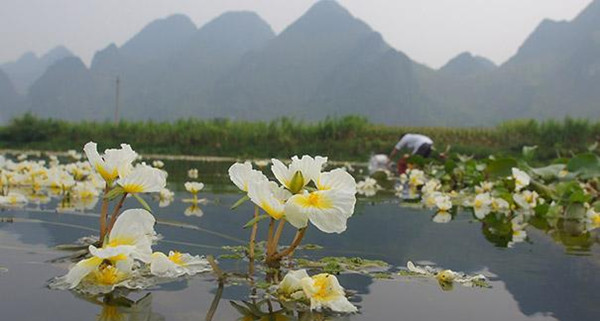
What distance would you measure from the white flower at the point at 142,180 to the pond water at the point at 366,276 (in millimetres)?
186

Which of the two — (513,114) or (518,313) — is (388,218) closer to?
(518,313)

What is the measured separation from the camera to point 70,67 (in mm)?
85812

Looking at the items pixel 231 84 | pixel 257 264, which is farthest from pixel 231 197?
pixel 231 84

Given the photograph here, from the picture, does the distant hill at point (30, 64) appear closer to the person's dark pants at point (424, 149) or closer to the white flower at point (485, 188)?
the person's dark pants at point (424, 149)

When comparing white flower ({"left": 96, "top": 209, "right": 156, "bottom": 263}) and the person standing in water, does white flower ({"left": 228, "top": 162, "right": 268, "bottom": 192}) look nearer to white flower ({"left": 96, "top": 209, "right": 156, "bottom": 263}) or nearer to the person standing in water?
white flower ({"left": 96, "top": 209, "right": 156, "bottom": 263})

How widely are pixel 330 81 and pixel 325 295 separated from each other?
79.6 m

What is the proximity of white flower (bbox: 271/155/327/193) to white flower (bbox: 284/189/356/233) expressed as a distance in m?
0.06

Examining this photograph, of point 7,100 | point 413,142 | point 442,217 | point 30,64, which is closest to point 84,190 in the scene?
point 442,217

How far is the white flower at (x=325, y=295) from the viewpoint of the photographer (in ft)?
3.30

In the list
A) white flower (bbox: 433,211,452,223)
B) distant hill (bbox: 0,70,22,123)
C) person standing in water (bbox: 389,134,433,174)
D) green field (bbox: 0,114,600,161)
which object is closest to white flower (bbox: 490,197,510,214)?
white flower (bbox: 433,211,452,223)

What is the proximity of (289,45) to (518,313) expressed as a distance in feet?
298

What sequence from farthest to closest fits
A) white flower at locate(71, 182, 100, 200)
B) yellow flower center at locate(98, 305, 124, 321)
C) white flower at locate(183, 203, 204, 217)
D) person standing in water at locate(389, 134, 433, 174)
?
person standing in water at locate(389, 134, 433, 174) < white flower at locate(71, 182, 100, 200) < white flower at locate(183, 203, 204, 217) < yellow flower center at locate(98, 305, 124, 321)

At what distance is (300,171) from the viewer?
1.19 meters

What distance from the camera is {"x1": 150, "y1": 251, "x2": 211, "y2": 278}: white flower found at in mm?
1162
